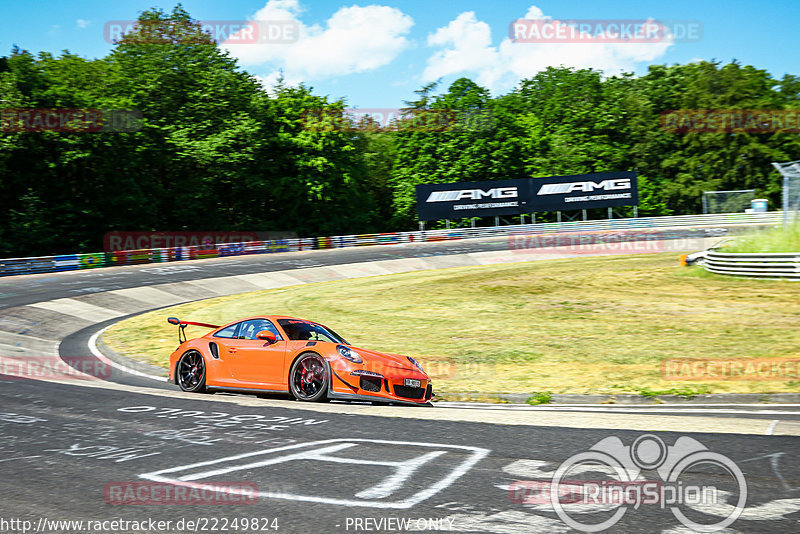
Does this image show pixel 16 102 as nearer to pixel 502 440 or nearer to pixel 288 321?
pixel 288 321

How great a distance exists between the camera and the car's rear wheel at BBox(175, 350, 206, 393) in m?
11.5

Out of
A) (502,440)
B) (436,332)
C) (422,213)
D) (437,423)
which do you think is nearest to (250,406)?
(437,423)

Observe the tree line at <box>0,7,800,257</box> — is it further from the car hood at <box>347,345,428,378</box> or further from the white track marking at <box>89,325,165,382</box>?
the car hood at <box>347,345,428,378</box>

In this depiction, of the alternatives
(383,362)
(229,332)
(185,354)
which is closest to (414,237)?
(185,354)

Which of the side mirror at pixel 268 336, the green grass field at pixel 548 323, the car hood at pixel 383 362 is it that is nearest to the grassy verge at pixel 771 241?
the green grass field at pixel 548 323

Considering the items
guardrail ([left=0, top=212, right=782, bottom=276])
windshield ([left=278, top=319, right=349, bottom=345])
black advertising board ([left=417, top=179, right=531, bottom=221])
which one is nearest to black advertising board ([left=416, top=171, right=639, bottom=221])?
black advertising board ([left=417, top=179, right=531, bottom=221])

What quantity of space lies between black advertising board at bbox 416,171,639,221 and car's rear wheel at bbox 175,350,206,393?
45016 millimetres

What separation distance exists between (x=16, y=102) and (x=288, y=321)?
132 feet

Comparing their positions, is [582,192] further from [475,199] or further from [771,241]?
[771,241]

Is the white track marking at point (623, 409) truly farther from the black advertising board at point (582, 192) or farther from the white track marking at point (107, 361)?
the black advertising board at point (582, 192)

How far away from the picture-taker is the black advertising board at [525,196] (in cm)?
5638

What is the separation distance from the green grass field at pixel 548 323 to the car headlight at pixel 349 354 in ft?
8.99

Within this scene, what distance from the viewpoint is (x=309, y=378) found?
10305 mm

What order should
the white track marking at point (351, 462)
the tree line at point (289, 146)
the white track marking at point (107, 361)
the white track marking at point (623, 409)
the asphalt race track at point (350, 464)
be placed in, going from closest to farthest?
the asphalt race track at point (350, 464)
the white track marking at point (351, 462)
the white track marking at point (623, 409)
the white track marking at point (107, 361)
the tree line at point (289, 146)
